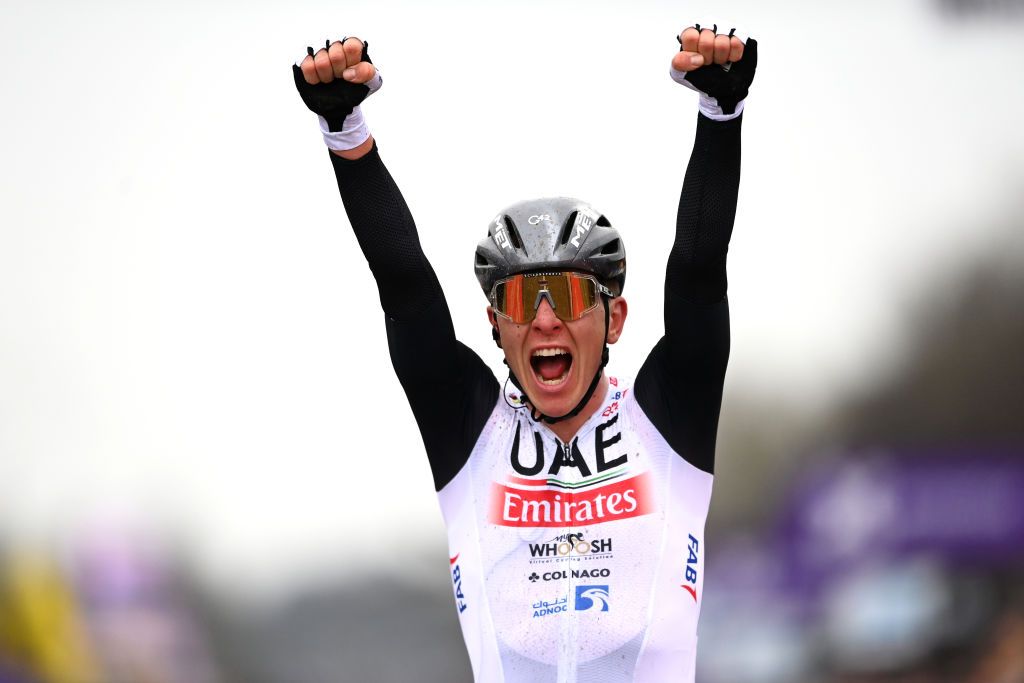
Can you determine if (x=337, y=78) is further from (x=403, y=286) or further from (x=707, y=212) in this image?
(x=707, y=212)

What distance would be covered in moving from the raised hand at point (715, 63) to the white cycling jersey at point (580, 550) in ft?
3.05

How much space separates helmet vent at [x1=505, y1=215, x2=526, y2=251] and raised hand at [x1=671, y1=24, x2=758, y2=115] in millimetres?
634

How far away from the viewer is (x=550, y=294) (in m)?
3.70

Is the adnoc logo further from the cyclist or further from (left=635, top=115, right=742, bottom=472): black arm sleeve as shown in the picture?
(left=635, top=115, right=742, bottom=472): black arm sleeve

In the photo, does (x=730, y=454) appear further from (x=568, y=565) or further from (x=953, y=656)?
(x=568, y=565)

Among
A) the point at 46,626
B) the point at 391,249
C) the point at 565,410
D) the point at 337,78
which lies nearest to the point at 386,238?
the point at 391,249

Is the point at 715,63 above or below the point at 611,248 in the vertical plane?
above

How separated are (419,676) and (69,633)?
104 inches

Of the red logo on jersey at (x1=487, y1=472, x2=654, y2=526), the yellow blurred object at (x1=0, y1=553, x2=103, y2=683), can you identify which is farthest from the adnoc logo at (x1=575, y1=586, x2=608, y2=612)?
the yellow blurred object at (x1=0, y1=553, x2=103, y2=683)

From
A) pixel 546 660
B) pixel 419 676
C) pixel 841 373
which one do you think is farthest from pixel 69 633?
pixel 546 660

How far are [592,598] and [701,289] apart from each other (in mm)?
856

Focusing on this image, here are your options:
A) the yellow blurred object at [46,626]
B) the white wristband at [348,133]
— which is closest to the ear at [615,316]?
Answer: the white wristband at [348,133]

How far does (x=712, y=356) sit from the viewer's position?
3637 mm

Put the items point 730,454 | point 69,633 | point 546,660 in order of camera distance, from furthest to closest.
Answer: point 730,454
point 69,633
point 546,660
